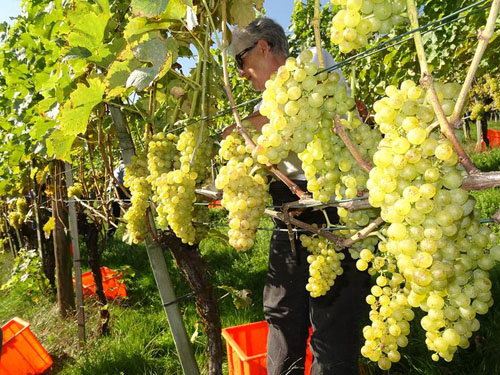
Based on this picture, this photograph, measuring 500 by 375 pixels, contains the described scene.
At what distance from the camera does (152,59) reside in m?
1.30

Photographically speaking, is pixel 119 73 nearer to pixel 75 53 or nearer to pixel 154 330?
pixel 75 53

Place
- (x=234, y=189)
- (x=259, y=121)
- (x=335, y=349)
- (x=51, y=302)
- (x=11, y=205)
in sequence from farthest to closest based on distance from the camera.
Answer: (x=11, y=205)
(x=51, y=302)
(x=335, y=349)
(x=259, y=121)
(x=234, y=189)

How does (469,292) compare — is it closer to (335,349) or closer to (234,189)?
(234,189)

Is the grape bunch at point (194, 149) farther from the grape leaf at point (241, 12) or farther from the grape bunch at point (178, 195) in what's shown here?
the grape leaf at point (241, 12)

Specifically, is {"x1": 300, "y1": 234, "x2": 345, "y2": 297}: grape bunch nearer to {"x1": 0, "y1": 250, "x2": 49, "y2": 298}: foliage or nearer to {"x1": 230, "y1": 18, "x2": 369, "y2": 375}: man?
{"x1": 230, "y1": 18, "x2": 369, "y2": 375}: man

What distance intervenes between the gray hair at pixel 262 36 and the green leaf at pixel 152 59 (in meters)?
0.83

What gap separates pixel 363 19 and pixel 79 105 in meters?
1.11

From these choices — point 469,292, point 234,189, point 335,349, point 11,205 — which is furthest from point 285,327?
point 11,205

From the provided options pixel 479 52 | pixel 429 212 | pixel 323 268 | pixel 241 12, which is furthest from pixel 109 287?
pixel 479 52

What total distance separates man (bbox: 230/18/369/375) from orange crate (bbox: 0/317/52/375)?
213cm

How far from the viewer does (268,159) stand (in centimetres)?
86

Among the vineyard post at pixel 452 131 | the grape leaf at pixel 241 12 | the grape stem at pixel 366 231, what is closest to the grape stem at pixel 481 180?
the vineyard post at pixel 452 131

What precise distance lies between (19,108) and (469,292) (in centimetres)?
297

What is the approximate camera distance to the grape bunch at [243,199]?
1.02 meters
